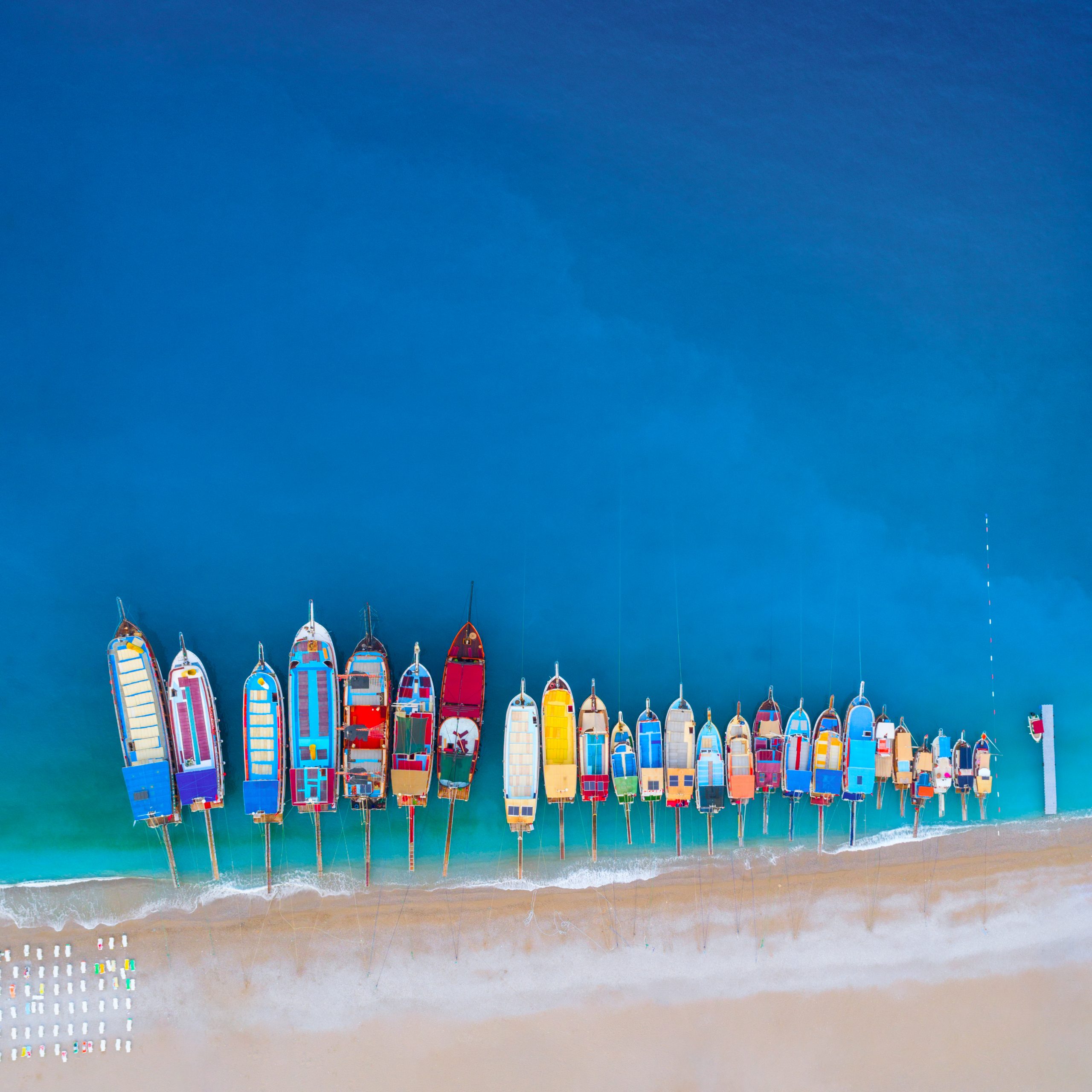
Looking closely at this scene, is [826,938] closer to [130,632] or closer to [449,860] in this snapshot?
[449,860]

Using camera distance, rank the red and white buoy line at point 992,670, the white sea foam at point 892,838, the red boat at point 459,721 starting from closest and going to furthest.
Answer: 1. the red boat at point 459,721
2. the white sea foam at point 892,838
3. the red and white buoy line at point 992,670

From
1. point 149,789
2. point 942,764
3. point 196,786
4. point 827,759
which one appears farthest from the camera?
point 942,764

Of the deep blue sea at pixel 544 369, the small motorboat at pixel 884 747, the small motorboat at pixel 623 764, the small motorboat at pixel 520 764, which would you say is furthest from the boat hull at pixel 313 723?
the small motorboat at pixel 884 747

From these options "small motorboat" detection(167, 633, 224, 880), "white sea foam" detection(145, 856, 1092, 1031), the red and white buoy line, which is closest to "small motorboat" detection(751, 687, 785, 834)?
"white sea foam" detection(145, 856, 1092, 1031)

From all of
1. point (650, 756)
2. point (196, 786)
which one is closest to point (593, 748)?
point (650, 756)

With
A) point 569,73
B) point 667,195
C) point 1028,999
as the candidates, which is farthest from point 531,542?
point 1028,999

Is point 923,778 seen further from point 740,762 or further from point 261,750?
point 261,750

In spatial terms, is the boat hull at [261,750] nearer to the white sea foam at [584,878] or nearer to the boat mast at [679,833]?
the white sea foam at [584,878]
